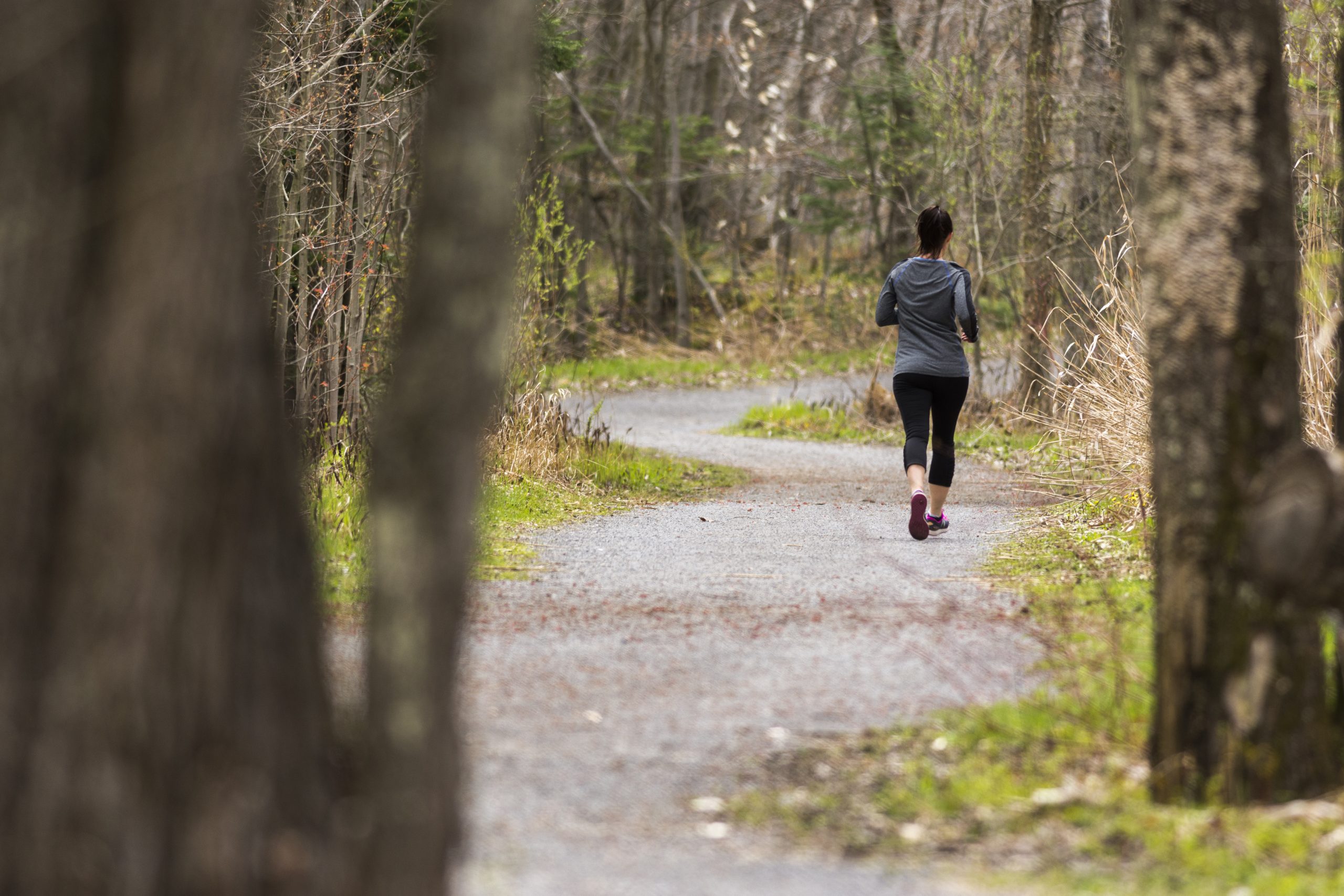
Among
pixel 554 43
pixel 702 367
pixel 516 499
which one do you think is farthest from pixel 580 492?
pixel 702 367

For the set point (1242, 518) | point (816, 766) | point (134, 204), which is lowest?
point (816, 766)

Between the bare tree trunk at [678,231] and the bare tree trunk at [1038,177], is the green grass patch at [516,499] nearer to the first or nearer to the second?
the bare tree trunk at [1038,177]

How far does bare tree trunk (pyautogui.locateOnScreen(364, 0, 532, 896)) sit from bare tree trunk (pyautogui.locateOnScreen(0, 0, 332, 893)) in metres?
0.23

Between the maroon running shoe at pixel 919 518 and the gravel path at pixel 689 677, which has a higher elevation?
A: the maroon running shoe at pixel 919 518

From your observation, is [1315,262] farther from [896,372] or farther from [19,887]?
[19,887]

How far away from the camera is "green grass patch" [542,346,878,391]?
73.9ft

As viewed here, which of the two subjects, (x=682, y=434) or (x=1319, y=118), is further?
(x=682, y=434)

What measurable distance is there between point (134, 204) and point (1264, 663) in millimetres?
2972

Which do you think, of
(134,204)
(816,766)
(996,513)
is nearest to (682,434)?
(996,513)

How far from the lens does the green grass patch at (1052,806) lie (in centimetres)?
328

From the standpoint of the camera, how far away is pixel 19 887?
2.51m

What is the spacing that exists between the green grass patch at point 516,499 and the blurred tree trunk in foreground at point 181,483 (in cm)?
149

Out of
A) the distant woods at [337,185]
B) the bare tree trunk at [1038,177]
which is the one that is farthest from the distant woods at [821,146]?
the distant woods at [337,185]

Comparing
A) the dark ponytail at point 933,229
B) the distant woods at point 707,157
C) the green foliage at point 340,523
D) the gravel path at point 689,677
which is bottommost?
the gravel path at point 689,677
